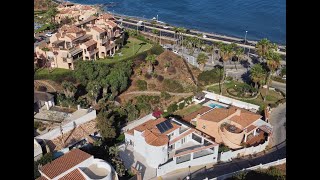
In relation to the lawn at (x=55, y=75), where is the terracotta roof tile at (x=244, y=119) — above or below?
below

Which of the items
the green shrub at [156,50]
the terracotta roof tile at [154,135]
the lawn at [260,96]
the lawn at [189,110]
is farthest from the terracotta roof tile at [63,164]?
the green shrub at [156,50]

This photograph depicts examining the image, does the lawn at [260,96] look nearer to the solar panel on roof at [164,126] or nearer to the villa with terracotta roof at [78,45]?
the solar panel on roof at [164,126]

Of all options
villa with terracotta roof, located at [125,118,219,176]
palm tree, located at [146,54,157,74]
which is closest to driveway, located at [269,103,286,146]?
villa with terracotta roof, located at [125,118,219,176]

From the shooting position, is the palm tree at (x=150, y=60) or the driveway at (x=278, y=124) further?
the palm tree at (x=150, y=60)

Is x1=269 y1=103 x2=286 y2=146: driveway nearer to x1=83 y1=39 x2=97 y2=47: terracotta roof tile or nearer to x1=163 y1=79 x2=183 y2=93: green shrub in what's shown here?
x1=163 y1=79 x2=183 y2=93: green shrub
